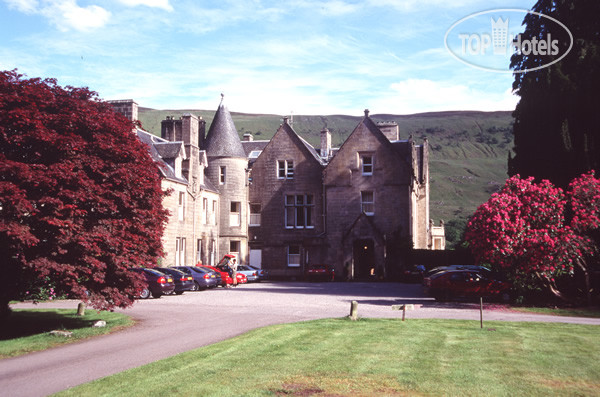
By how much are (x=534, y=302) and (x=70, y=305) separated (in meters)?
21.0

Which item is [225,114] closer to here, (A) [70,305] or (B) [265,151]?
(B) [265,151]

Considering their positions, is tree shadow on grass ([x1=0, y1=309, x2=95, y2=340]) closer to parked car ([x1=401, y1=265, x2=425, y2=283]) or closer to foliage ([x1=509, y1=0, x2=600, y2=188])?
foliage ([x1=509, y1=0, x2=600, y2=188])

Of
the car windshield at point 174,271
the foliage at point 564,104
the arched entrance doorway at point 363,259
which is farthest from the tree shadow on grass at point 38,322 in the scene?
the arched entrance doorway at point 363,259

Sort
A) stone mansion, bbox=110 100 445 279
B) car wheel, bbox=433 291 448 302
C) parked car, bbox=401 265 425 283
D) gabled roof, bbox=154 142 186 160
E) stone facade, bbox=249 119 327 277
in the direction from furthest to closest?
stone facade, bbox=249 119 327 277 < stone mansion, bbox=110 100 445 279 < parked car, bbox=401 265 425 283 < gabled roof, bbox=154 142 186 160 < car wheel, bbox=433 291 448 302

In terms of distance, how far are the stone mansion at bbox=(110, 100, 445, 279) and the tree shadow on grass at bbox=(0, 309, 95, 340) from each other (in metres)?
21.7

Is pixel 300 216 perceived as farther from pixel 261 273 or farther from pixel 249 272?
pixel 249 272

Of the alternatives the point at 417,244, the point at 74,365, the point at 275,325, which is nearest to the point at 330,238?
the point at 417,244

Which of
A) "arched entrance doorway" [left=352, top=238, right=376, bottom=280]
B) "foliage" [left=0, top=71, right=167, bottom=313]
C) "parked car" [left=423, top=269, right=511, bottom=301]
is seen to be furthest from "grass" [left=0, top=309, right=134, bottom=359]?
"arched entrance doorway" [left=352, top=238, right=376, bottom=280]

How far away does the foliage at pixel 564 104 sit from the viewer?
27500 millimetres

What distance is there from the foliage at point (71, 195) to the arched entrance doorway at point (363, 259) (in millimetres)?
32315

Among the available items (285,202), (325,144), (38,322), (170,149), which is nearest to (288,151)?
(285,202)

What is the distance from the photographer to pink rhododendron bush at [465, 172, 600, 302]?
22.9 m

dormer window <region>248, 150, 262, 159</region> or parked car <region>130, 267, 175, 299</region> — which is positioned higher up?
dormer window <region>248, 150, 262, 159</region>

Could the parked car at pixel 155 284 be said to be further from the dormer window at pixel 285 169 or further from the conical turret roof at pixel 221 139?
the dormer window at pixel 285 169
